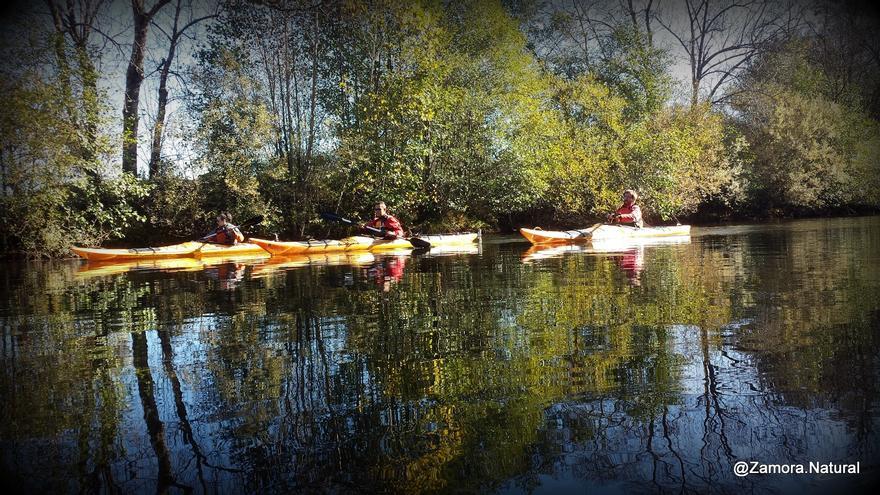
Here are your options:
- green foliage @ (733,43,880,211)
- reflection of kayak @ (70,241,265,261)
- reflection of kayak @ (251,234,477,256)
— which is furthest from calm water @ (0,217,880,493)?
green foliage @ (733,43,880,211)

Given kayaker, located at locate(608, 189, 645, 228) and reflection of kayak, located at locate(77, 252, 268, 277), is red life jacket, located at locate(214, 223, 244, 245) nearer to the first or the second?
reflection of kayak, located at locate(77, 252, 268, 277)

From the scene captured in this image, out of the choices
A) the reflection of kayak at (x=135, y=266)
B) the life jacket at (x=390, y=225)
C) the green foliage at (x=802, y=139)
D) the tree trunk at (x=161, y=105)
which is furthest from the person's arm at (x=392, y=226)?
the green foliage at (x=802, y=139)

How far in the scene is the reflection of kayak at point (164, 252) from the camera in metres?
14.0

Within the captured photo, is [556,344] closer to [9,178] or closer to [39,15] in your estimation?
[9,178]

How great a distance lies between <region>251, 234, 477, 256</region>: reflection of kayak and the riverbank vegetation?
4518 millimetres

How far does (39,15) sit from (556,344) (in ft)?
59.5

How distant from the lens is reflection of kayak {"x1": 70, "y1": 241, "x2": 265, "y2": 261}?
46.0 ft

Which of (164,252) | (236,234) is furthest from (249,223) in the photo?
(164,252)

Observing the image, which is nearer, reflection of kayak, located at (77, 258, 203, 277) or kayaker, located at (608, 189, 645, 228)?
reflection of kayak, located at (77, 258, 203, 277)

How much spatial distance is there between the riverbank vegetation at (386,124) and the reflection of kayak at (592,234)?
5.75 meters

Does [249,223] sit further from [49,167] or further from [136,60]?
[136,60]

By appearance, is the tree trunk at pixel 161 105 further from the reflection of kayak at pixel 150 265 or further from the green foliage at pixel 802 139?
the green foliage at pixel 802 139

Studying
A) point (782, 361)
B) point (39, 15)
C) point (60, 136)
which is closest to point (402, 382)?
point (782, 361)

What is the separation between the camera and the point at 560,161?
23.2 m
